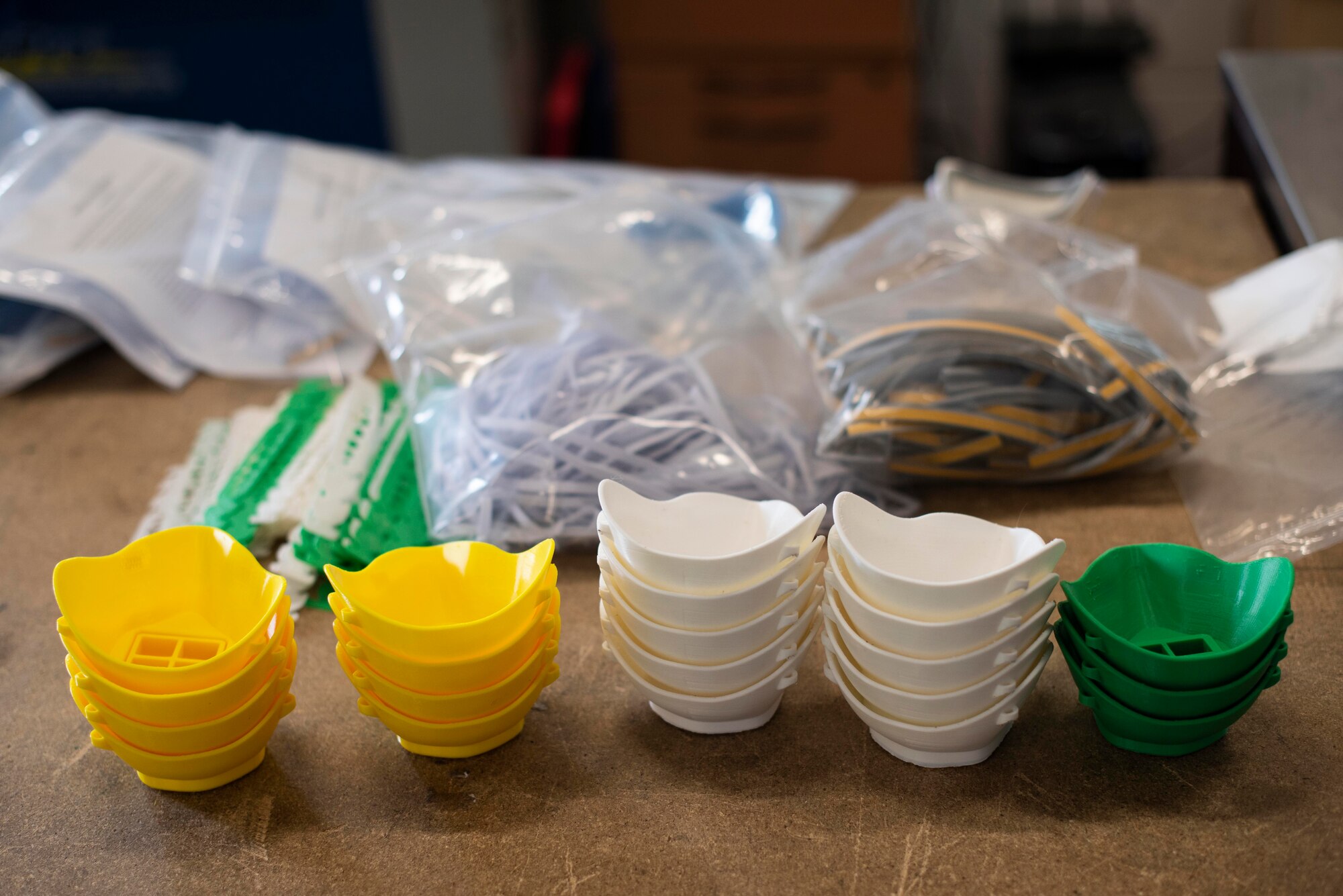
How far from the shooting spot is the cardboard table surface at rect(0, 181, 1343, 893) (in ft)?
2.03

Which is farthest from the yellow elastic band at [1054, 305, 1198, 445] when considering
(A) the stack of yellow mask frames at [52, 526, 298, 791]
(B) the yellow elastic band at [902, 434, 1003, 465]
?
(A) the stack of yellow mask frames at [52, 526, 298, 791]

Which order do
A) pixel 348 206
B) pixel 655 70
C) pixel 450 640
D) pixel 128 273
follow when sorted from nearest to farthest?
pixel 450 640 < pixel 128 273 < pixel 348 206 < pixel 655 70

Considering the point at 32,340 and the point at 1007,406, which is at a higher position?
the point at 1007,406

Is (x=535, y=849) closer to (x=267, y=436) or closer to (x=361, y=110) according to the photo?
(x=267, y=436)

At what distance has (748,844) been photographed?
25.1 inches

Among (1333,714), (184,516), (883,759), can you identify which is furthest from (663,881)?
(184,516)

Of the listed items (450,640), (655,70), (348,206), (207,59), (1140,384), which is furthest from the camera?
(655,70)

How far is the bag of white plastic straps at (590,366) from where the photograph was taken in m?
0.91

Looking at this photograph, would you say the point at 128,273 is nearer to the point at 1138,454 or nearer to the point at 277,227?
the point at 277,227

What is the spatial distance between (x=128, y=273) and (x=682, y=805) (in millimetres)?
957

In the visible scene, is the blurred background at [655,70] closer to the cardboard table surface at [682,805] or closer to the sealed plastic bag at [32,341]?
the sealed plastic bag at [32,341]

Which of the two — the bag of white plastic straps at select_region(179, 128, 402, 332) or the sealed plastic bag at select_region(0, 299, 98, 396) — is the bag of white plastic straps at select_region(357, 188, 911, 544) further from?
the sealed plastic bag at select_region(0, 299, 98, 396)

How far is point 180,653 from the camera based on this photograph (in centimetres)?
70

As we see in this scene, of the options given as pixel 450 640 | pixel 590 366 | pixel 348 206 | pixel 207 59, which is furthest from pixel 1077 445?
pixel 207 59
